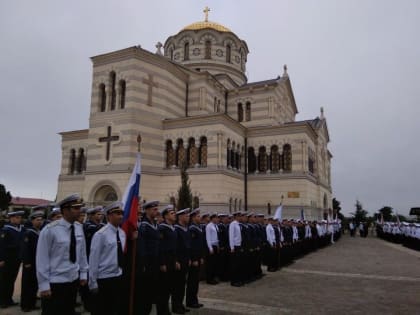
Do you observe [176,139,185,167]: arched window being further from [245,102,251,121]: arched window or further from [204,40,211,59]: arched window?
[204,40,211,59]: arched window

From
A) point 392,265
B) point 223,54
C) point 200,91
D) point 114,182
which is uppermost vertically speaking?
point 223,54

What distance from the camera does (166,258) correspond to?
6453 mm

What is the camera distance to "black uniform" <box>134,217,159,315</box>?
5904mm

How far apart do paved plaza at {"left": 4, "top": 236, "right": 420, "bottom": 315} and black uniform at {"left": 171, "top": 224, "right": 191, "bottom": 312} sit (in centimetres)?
39

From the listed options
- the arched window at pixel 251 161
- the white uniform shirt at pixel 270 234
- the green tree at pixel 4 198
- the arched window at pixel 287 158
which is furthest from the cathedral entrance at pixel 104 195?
the green tree at pixel 4 198

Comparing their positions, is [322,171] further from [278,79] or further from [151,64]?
[151,64]

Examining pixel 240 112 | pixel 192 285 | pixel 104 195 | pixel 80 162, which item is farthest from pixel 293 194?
pixel 192 285

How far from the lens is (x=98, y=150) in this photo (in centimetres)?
2534

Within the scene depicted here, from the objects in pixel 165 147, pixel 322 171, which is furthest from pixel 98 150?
pixel 322 171

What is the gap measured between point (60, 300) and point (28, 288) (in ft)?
11.9

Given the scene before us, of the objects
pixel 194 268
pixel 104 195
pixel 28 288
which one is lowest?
pixel 28 288

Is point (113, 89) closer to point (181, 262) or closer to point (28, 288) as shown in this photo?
point (28, 288)

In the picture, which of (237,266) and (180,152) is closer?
(237,266)

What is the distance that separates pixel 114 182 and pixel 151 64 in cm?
914
